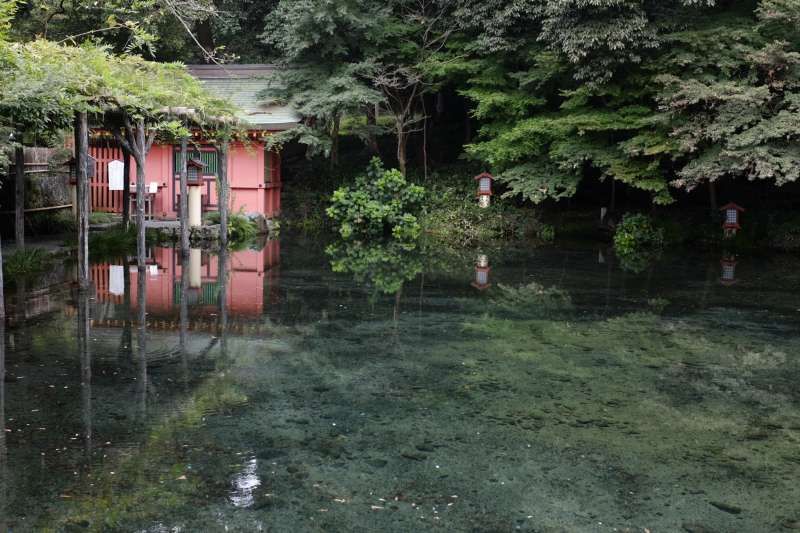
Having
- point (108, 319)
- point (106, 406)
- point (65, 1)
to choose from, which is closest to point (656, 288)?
point (108, 319)

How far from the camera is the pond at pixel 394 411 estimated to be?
15.8 ft

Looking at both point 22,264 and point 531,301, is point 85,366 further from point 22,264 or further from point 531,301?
point 531,301

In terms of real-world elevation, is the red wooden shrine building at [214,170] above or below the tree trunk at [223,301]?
above

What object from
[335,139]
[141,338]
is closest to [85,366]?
[141,338]

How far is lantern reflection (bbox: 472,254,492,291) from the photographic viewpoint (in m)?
14.1

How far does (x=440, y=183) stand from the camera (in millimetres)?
26016

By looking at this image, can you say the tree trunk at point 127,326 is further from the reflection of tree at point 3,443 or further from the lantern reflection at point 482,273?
the lantern reflection at point 482,273

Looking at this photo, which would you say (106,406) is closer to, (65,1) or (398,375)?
(398,375)

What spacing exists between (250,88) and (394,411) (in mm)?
21335

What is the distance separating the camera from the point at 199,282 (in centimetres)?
1340

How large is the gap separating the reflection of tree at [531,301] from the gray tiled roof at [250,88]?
12.2 metres

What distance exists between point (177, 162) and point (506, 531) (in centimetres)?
2229

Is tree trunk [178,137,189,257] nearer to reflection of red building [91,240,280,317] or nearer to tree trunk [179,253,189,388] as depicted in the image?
reflection of red building [91,240,280,317]

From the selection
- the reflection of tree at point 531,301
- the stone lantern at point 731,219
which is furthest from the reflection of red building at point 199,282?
the stone lantern at point 731,219
